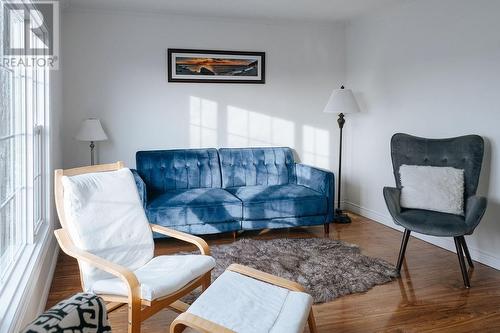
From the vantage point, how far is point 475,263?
3.52 metres

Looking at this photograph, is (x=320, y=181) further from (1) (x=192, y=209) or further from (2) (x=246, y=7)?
(2) (x=246, y=7)

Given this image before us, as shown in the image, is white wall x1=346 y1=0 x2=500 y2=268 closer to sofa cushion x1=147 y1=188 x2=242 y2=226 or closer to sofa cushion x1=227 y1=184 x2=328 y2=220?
sofa cushion x1=227 y1=184 x2=328 y2=220

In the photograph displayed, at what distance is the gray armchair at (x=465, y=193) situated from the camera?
3.01 metres

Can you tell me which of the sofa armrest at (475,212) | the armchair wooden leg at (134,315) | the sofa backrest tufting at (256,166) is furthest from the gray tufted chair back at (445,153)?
the armchair wooden leg at (134,315)

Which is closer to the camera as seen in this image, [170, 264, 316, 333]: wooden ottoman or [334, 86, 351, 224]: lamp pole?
[170, 264, 316, 333]: wooden ottoman

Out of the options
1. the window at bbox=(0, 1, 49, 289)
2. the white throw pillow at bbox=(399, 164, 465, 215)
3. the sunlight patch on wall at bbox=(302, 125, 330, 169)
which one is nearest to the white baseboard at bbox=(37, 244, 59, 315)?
the window at bbox=(0, 1, 49, 289)

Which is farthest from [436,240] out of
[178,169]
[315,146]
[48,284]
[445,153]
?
[48,284]

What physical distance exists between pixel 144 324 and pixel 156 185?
214cm

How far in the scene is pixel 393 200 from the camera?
134 inches

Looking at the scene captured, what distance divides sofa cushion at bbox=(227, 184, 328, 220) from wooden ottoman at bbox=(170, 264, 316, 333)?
193cm

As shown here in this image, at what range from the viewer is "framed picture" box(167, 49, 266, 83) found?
479cm

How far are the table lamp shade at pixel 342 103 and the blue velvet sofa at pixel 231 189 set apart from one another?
0.73 metres
